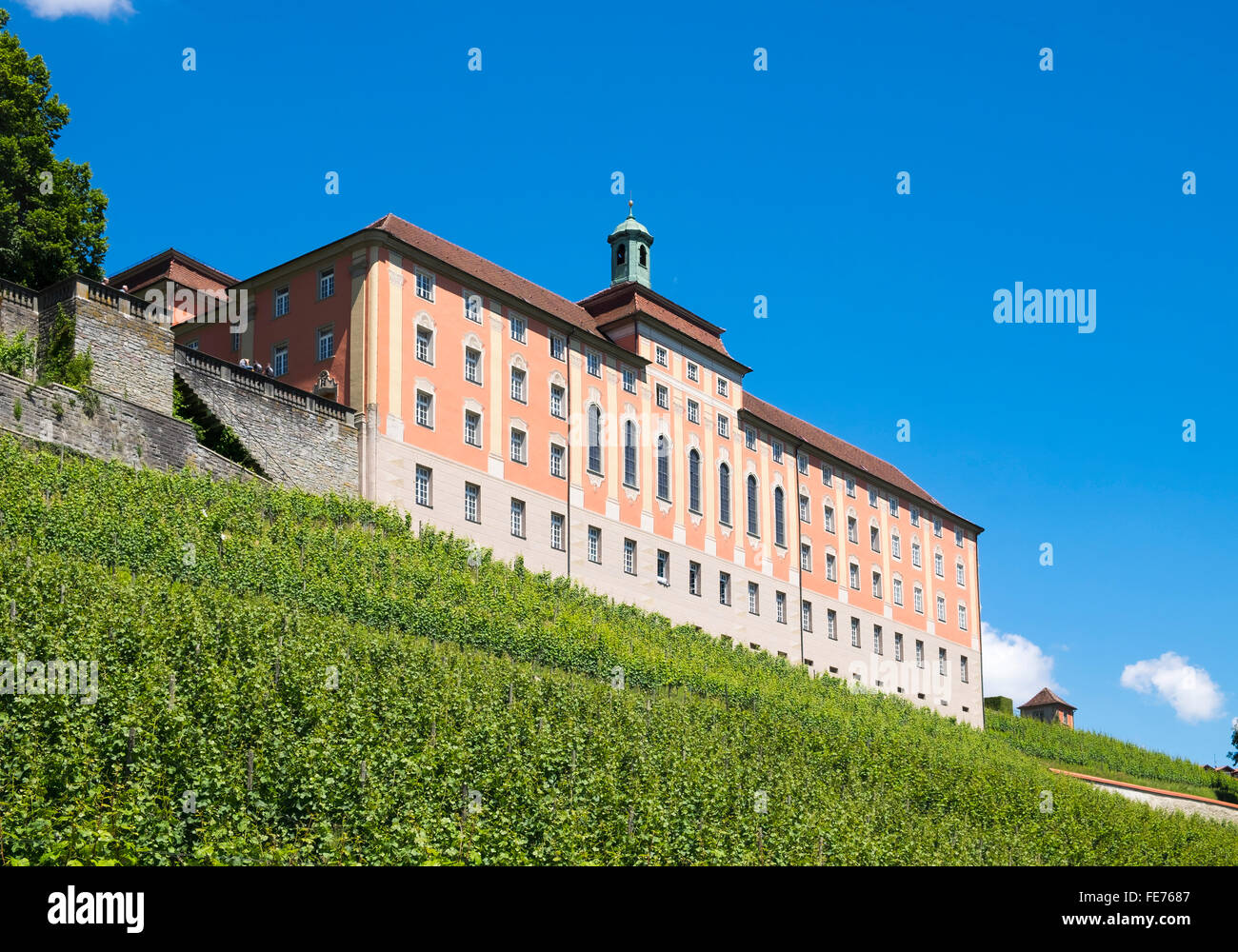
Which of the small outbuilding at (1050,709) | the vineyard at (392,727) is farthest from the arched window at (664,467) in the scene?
the small outbuilding at (1050,709)

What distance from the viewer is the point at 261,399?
154ft

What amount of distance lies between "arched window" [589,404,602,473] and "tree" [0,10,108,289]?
21170mm

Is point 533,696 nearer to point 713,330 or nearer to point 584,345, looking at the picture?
point 584,345

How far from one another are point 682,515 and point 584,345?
960 centimetres

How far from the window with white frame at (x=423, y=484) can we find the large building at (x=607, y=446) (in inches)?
3.1

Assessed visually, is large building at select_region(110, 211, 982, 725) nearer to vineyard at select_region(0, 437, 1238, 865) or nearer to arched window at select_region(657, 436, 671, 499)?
arched window at select_region(657, 436, 671, 499)

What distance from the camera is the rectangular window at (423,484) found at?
5078 cm

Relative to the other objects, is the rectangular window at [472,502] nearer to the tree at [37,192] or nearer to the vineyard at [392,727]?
the vineyard at [392,727]

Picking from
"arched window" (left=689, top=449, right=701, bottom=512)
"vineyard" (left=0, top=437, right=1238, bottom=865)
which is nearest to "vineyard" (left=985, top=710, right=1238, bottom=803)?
"vineyard" (left=0, top=437, right=1238, bottom=865)

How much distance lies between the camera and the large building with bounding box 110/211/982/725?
52031mm

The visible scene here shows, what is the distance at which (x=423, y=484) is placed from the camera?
5122cm

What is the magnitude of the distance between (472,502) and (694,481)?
52.2 feet
